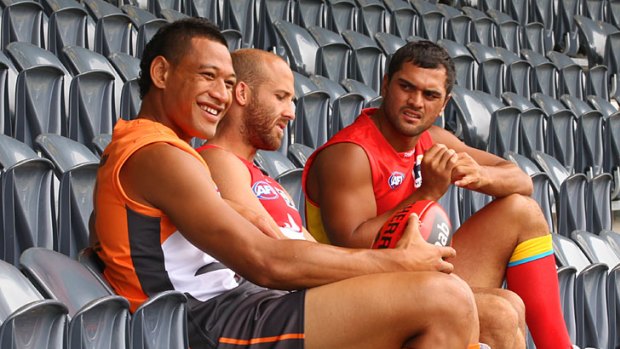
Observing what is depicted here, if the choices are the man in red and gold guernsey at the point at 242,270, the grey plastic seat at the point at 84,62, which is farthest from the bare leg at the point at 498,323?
the grey plastic seat at the point at 84,62

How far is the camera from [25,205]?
2.04 m

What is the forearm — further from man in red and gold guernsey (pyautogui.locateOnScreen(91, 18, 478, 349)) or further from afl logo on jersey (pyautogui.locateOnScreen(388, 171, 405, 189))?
man in red and gold guernsey (pyautogui.locateOnScreen(91, 18, 478, 349))

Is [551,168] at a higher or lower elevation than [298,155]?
lower

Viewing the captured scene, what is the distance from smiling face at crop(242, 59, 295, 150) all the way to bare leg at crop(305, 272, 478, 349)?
1.29 ft

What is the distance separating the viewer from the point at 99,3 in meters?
3.96

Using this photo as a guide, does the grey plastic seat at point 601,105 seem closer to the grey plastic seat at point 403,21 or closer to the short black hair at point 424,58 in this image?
the grey plastic seat at point 403,21

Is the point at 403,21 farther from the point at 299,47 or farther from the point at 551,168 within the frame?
the point at 551,168

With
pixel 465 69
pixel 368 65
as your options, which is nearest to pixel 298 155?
pixel 368 65

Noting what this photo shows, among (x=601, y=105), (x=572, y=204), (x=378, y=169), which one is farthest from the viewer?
(x=601, y=105)

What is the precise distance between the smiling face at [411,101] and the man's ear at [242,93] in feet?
1.21

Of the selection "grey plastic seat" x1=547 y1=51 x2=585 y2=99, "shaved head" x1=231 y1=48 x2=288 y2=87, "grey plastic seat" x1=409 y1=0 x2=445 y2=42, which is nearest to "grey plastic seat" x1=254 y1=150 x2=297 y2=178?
"shaved head" x1=231 y1=48 x2=288 y2=87

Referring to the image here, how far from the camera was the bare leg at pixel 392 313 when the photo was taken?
151 cm

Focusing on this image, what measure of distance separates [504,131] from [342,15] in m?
1.41

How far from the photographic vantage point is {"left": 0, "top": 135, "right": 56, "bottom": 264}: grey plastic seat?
2.01m
